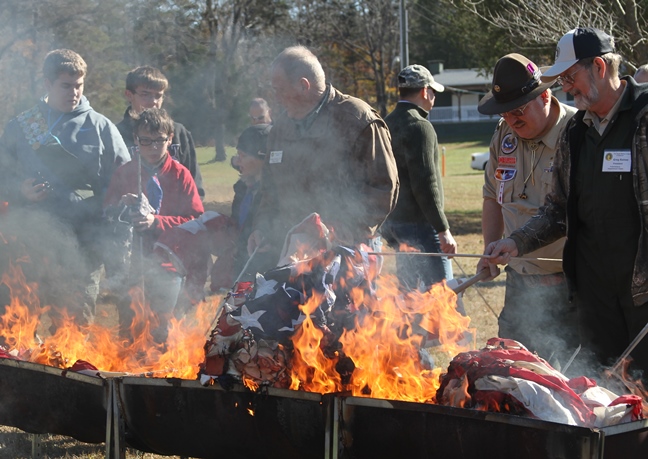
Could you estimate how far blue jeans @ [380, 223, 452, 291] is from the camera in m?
5.50

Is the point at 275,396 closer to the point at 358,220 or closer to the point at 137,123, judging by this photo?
the point at 358,220

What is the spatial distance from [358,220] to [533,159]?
0.97m

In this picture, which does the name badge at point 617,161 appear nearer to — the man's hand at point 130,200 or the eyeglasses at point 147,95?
the man's hand at point 130,200

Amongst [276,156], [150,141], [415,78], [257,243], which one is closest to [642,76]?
[415,78]

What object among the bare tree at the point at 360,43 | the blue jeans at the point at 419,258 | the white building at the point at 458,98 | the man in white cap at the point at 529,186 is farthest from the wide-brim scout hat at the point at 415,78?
the white building at the point at 458,98

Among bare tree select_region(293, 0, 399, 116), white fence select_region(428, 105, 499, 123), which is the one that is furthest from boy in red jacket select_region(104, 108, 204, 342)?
white fence select_region(428, 105, 499, 123)

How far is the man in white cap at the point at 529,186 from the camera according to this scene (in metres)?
3.83

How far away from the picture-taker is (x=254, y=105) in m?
6.88

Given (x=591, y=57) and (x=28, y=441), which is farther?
(x=28, y=441)

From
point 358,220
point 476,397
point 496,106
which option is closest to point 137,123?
point 358,220

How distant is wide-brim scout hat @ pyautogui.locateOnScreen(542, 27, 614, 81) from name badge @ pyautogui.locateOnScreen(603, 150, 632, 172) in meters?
0.40

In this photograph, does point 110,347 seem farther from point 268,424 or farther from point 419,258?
point 419,258

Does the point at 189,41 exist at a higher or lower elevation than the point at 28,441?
higher

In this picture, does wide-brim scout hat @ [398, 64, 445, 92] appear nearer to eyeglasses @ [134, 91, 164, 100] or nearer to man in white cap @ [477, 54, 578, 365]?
man in white cap @ [477, 54, 578, 365]
